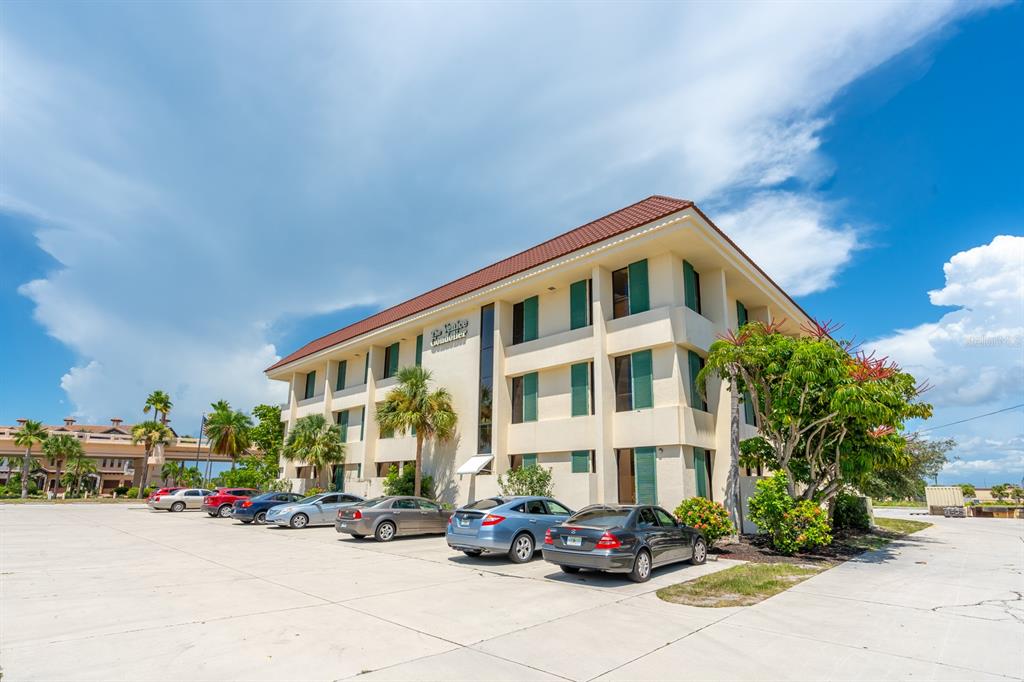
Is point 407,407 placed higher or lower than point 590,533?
higher

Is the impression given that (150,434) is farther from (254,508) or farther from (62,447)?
(254,508)

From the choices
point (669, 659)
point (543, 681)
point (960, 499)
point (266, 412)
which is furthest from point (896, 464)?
point (266, 412)

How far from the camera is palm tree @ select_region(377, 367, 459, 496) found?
27125 millimetres

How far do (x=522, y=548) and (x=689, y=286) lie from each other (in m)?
12.6

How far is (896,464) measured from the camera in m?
16.7

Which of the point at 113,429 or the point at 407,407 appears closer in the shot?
the point at 407,407

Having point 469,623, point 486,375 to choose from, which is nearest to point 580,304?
point 486,375

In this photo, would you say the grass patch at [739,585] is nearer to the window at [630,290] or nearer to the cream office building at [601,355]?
the cream office building at [601,355]

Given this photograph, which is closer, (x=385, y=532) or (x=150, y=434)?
(x=385, y=532)

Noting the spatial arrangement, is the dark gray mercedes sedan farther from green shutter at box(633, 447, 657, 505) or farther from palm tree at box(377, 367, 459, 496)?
palm tree at box(377, 367, 459, 496)

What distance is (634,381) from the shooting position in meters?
20.9

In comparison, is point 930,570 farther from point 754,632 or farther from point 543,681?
point 543,681

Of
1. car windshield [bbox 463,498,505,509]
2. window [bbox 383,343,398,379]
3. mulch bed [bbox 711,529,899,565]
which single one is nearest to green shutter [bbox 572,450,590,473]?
mulch bed [bbox 711,529,899,565]

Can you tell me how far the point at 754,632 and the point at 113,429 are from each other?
98.9m
